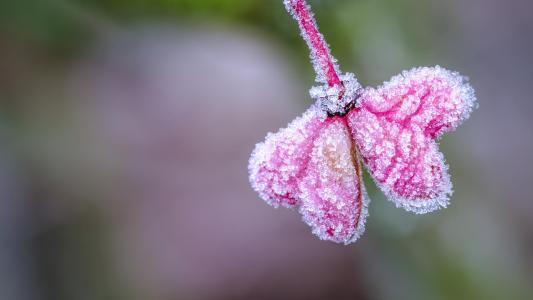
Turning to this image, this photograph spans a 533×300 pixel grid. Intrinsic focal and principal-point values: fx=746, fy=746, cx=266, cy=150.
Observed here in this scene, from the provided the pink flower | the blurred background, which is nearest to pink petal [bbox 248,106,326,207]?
the pink flower

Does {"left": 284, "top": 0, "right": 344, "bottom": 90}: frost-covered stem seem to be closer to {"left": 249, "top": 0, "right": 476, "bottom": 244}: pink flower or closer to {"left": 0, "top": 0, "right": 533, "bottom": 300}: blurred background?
{"left": 249, "top": 0, "right": 476, "bottom": 244}: pink flower

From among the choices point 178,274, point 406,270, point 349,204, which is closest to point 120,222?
point 178,274

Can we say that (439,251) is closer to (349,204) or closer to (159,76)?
(349,204)

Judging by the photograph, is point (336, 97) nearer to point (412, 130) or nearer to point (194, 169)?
point (412, 130)

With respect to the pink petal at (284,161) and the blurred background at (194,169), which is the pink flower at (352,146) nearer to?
the pink petal at (284,161)

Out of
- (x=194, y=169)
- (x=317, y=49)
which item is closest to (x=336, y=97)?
(x=317, y=49)

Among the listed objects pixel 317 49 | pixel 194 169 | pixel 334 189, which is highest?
pixel 194 169
